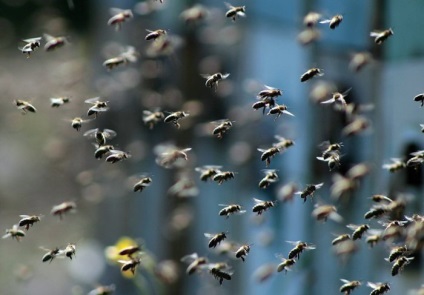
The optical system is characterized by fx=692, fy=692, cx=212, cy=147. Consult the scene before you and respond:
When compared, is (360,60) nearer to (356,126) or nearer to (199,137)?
(356,126)

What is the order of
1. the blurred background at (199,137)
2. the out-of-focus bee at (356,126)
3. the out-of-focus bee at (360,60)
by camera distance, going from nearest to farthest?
1. the out-of-focus bee at (356,126)
2. the out-of-focus bee at (360,60)
3. the blurred background at (199,137)

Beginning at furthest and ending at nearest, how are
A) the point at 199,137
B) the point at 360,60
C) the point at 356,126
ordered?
the point at 199,137
the point at 360,60
the point at 356,126

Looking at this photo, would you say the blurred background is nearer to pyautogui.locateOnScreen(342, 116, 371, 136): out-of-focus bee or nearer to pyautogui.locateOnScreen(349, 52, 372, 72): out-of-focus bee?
pyautogui.locateOnScreen(349, 52, 372, 72): out-of-focus bee

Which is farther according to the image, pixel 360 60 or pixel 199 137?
pixel 199 137

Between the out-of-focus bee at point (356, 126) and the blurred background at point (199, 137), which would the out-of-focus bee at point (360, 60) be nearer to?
the blurred background at point (199, 137)

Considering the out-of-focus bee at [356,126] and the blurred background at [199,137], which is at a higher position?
the blurred background at [199,137]

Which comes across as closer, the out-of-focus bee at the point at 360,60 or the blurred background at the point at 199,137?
the out-of-focus bee at the point at 360,60

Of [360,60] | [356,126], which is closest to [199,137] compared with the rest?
[360,60]

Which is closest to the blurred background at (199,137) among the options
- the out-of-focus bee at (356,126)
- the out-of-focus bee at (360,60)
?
the out-of-focus bee at (360,60)
